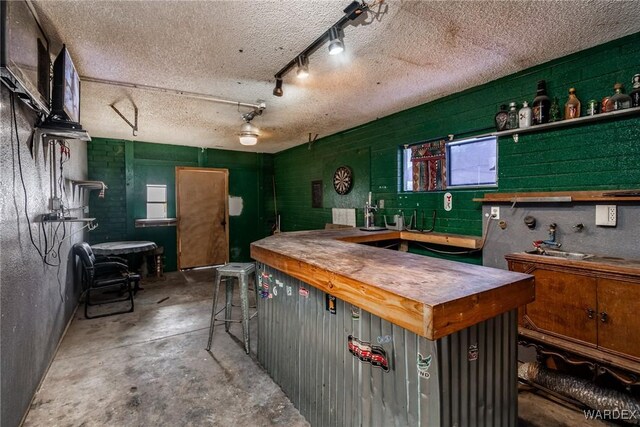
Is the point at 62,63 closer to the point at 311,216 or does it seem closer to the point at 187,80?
the point at 187,80

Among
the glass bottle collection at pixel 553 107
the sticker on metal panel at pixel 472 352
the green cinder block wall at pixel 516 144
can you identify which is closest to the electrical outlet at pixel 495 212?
the green cinder block wall at pixel 516 144

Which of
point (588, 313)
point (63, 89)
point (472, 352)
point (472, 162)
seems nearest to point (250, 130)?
point (63, 89)

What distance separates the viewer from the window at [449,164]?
3258mm

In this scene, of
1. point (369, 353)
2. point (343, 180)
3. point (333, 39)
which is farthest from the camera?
point (343, 180)

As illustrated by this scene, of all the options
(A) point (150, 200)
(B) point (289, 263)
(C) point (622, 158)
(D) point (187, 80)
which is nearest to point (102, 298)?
(A) point (150, 200)

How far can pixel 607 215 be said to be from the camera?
230cm

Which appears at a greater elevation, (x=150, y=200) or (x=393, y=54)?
(x=393, y=54)

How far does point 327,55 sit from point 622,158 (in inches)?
97.1

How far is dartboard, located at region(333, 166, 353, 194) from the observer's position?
16.5 feet

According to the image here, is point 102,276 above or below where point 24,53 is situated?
below

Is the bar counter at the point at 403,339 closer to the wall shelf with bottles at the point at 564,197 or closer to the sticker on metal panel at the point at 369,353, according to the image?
the sticker on metal panel at the point at 369,353

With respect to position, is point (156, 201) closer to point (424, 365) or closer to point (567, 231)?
point (424, 365)

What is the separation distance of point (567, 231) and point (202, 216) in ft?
20.6

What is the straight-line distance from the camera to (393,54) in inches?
98.0
